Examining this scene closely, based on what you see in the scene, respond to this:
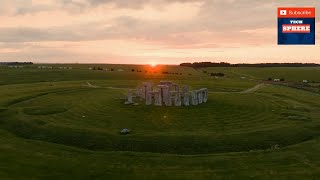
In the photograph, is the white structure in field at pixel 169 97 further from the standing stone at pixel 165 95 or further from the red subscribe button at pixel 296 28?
the red subscribe button at pixel 296 28

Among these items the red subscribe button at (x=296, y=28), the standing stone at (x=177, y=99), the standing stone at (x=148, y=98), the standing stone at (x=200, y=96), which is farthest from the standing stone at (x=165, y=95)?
the red subscribe button at (x=296, y=28)

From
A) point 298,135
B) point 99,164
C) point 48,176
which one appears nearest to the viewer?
point 48,176

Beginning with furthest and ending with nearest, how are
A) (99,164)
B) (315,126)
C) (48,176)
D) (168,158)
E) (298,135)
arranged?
1. (315,126)
2. (298,135)
3. (168,158)
4. (99,164)
5. (48,176)

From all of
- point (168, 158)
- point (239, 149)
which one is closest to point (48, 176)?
point (168, 158)

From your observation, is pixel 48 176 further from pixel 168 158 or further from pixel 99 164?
pixel 168 158

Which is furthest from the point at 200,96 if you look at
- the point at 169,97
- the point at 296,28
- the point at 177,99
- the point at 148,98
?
the point at 296,28

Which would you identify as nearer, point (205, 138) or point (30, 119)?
point (205, 138)

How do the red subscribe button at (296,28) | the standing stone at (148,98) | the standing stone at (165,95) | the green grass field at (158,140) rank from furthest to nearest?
the red subscribe button at (296,28), the standing stone at (148,98), the standing stone at (165,95), the green grass field at (158,140)
